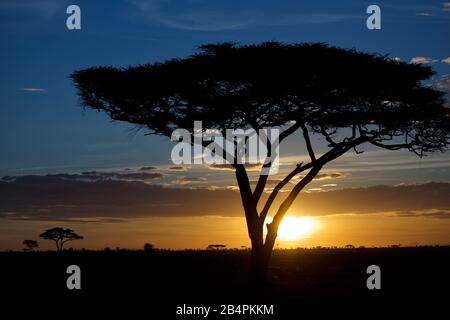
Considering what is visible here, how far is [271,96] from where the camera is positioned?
27203mm

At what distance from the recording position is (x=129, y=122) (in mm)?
30062

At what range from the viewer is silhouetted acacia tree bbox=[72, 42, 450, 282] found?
88.7 feet

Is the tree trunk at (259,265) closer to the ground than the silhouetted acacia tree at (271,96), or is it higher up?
closer to the ground

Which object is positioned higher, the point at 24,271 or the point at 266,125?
the point at 266,125

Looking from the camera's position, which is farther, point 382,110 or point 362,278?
point 362,278

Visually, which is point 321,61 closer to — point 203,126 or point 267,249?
point 203,126

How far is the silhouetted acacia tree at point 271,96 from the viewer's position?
27.0m

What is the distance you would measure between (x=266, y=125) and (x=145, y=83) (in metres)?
4.57

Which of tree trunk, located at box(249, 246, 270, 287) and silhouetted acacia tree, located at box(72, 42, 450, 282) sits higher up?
silhouetted acacia tree, located at box(72, 42, 450, 282)
